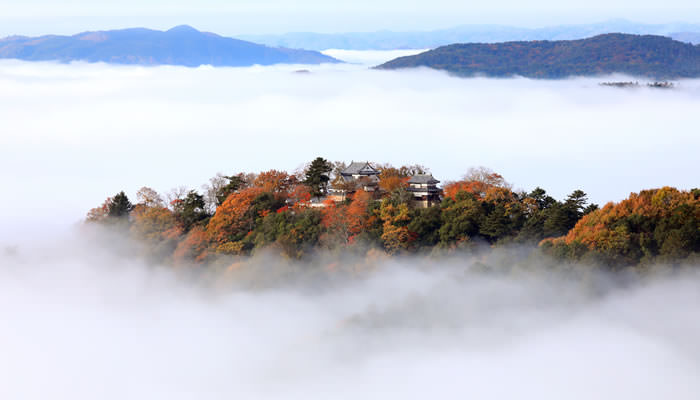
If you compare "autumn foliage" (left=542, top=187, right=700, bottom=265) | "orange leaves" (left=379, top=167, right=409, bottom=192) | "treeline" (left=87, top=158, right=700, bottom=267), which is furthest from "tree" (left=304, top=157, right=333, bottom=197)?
"autumn foliage" (left=542, top=187, right=700, bottom=265)

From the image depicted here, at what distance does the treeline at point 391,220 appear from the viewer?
58438 mm

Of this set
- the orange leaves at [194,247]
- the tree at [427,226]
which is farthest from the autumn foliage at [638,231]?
the orange leaves at [194,247]

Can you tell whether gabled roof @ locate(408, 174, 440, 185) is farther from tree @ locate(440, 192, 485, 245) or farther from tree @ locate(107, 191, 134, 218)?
tree @ locate(107, 191, 134, 218)

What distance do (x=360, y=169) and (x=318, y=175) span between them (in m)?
3.81

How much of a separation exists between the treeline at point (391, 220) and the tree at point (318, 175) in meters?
0.08

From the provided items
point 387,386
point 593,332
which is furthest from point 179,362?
point 593,332

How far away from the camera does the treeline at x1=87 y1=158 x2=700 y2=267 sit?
192ft

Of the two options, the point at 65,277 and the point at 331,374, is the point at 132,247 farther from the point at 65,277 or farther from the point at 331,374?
the point at 331,374

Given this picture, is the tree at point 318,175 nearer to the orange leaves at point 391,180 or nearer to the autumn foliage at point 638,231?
the orange leaves at point 391,180

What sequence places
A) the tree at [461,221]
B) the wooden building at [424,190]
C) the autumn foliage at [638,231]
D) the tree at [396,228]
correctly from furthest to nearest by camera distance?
1. the wooden building at [424,190]
2. the tree at [396,228]
3. the tree at [461,221]
4. the autumn foliage at [638,231]

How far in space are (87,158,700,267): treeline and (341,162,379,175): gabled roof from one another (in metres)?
1.32

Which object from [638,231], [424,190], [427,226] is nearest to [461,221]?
[427,226]

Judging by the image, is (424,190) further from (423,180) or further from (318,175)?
(318,175)

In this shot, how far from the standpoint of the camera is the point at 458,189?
66688 millimetres
